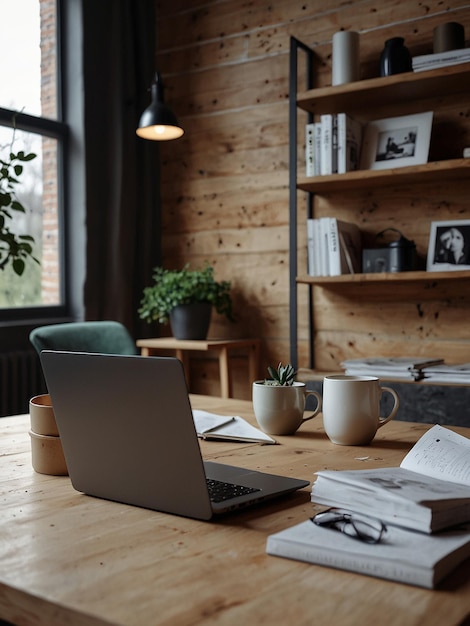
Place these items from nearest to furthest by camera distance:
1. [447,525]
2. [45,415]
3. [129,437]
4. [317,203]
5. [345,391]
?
[447,525] < [129,437] < [45,415] < [345,391] < [317,203]

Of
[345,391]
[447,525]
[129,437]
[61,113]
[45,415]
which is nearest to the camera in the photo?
[447,525]

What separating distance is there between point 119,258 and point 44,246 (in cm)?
35

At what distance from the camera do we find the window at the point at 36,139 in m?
3.11

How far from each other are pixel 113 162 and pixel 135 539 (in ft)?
9.11

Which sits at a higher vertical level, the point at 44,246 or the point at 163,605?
the point at 44,246

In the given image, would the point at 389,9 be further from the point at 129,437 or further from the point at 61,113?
the point at 129,437

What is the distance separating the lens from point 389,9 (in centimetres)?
289

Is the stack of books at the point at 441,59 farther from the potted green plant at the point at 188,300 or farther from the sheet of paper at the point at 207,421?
the sheet of paper at the point at 207,421

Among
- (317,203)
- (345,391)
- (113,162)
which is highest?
(113,162)

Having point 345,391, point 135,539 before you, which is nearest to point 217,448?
point 345,391

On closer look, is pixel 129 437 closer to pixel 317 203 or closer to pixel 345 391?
pixel 345 391

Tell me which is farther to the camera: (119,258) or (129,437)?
(119,258)

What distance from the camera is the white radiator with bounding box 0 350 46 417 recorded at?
9.26 ft

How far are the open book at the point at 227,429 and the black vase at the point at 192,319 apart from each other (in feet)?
4.86
